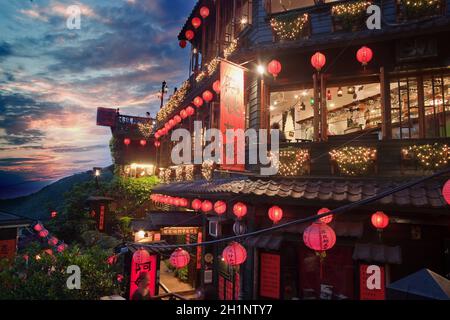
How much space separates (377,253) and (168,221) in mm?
10487

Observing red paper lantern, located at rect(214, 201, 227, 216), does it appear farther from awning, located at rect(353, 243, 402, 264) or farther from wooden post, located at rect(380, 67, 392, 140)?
wooden post, located at rect(380, 67, 392, 140)

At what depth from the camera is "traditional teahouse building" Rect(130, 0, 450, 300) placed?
7965mm

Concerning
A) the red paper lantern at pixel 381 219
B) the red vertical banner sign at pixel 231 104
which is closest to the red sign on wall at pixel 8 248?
the red vertical banner sign at pixel 231 104

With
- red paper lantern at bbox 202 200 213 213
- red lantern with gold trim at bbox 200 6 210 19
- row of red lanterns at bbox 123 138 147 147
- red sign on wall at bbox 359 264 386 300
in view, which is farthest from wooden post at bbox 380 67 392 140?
row of red lanterns at bbox 123 138 147 147

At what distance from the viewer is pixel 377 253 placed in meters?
7.75

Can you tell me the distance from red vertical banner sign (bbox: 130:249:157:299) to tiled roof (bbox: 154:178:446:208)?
344 cm

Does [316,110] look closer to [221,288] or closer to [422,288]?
[422,288]

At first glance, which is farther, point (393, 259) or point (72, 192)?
point (72, 192)

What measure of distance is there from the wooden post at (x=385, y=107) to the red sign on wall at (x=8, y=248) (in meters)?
22.7

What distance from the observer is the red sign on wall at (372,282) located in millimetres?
7859

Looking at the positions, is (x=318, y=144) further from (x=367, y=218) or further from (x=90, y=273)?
(x=90, y=273)

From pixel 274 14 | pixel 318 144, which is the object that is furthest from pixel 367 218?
pixel 274 14
